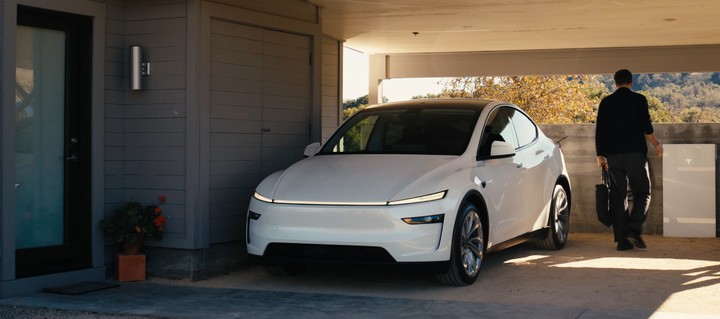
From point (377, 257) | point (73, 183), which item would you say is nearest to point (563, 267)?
point (377, 257)

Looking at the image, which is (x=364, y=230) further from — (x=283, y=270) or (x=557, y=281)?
(x=557, y=281)

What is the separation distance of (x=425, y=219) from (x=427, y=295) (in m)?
0.58

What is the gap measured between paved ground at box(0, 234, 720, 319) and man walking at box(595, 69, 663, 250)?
73 cm

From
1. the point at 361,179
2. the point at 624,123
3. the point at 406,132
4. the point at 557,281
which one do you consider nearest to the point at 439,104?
the point at 406,132

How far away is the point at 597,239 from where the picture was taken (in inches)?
396

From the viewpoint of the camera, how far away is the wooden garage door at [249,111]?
7605mm

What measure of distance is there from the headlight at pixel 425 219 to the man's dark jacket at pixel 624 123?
10.7ft

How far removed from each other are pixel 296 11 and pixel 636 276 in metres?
4.06

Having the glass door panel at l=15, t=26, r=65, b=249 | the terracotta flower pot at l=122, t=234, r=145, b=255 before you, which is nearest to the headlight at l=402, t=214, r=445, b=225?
the terracotta flower pot at l=122, t=234, r=145, b=255

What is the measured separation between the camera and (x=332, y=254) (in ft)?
20.6

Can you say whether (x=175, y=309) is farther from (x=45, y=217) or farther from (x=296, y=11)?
(x=296, y=11)

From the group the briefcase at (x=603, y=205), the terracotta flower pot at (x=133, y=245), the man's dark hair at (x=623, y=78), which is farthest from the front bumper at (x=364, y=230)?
the man's dark hair at (x=623, y=78)

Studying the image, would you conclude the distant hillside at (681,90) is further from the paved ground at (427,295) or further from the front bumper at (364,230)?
the front bumper at (364,230)

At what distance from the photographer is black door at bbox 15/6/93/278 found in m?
6.82
